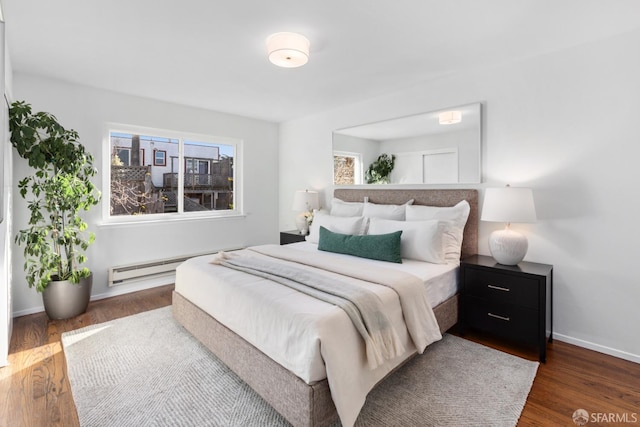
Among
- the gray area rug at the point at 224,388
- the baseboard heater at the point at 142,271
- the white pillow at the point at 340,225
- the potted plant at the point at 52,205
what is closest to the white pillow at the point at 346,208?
the white pillow at the point at 340,225

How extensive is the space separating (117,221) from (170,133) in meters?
1.28

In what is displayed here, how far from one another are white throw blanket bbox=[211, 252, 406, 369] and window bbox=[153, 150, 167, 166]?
108 inches

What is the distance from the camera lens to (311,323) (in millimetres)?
1636

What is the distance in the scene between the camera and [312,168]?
4.75 meters

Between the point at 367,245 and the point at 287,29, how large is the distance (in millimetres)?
1843

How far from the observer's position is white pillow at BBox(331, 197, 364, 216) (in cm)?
382

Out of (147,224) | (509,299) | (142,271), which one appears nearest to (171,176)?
(147,224)

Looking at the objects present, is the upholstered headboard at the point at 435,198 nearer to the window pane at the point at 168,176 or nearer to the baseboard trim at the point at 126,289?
the window pane at the point at 168,176

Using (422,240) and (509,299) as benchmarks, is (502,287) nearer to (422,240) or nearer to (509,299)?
(509,299)

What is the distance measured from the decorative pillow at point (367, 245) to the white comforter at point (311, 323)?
27cm

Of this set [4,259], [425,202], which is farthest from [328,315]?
[4,259]

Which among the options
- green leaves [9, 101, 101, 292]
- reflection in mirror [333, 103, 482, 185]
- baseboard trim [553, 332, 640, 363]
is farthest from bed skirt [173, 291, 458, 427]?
green leaves [9, 101, 101, 292]

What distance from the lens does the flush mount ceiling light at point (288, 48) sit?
2.32 metres

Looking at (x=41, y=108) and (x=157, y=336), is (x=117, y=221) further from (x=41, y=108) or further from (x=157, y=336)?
(x=157, y=336)
